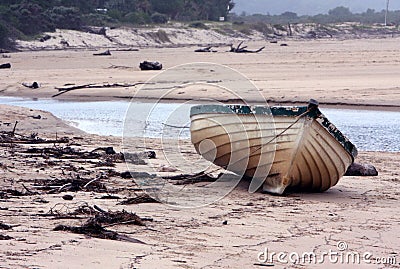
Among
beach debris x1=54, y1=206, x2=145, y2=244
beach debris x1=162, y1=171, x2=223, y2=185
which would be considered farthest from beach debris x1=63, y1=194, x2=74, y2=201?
beach debris x1=162, y1=171, x2=223, y2=185

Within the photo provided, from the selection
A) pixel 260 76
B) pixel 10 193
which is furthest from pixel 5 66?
pixel 10 193

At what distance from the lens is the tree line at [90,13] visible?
44.2 metres

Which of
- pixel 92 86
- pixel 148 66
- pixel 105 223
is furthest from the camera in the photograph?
pixel 148 66

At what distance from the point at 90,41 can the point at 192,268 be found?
41325 millimetres

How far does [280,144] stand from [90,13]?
4830 cm

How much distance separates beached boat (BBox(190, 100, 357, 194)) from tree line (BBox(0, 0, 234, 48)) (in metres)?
32.2

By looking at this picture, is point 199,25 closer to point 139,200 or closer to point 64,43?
point 64,43

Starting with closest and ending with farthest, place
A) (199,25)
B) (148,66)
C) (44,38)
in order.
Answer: (148,66) < (44,38) < (199,25)

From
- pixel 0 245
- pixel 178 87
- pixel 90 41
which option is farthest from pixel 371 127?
pixel 90 41

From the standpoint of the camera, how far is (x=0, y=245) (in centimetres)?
466

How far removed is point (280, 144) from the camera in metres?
7.55

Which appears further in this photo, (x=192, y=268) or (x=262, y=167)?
(x=262, y=167)

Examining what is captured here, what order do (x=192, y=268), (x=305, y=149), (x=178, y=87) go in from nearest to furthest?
1. (x=192, y=268)
2. (x=305, y=149)
3. (x=178, y=87)

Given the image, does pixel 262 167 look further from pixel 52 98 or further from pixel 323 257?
pixel 52 98
